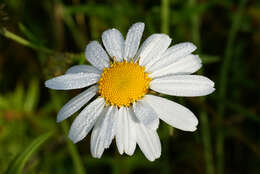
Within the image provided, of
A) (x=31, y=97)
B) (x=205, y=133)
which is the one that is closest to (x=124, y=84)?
(x=205, y=133)

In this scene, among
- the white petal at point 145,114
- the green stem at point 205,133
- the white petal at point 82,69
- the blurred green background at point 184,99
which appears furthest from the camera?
the blurred green background at point 184,99

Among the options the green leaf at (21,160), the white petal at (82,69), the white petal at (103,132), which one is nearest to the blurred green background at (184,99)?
the green leaf at (21,160)

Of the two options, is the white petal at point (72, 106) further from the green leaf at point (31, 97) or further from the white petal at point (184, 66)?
the green leaf at point (31, 97)

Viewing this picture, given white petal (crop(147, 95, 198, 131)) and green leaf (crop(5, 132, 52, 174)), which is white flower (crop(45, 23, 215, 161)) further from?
green leaf (crop(5, 132, 52, 174))

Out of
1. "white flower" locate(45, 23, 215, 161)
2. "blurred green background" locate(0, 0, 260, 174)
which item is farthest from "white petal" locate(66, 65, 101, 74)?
"blurred green background" locate(0, 0, 260, 174)

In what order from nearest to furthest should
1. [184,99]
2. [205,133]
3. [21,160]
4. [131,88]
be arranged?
[131,88] → [21,160] → [205,133] → [184,99]

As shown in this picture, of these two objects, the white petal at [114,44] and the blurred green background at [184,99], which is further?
the blurred green background at [184,99]

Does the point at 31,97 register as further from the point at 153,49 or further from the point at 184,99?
the point at 153,49

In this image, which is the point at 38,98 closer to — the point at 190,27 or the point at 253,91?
the point at 190,27
